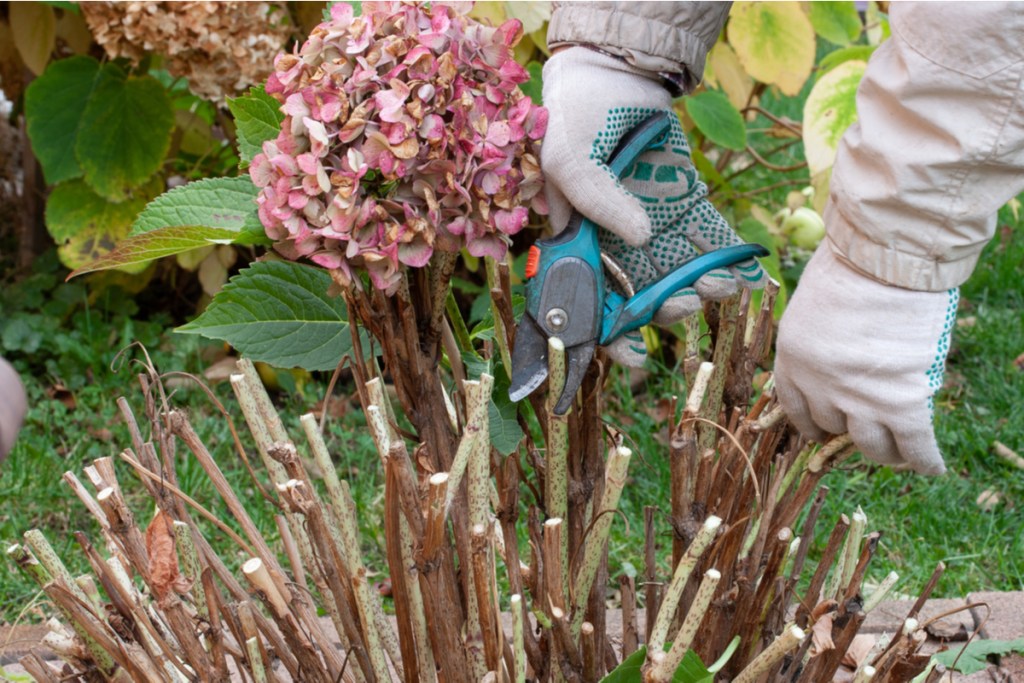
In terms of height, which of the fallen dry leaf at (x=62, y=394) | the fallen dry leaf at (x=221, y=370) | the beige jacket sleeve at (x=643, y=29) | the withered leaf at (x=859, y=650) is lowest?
the fallen dry leaf at (x=62, y=394)

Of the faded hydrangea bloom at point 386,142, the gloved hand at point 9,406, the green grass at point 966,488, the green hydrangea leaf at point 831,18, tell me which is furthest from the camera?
the green hydrangea leaf at point 831,18

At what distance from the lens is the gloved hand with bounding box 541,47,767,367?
1.01 metres

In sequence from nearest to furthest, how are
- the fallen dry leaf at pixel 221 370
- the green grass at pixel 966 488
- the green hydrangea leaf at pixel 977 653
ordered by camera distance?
the green hydrangea leaf at pixel 977 653, the green grass at pixel 966 488, the fallen dry leaf at pixel 221 370

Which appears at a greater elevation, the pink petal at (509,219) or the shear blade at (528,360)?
the pink petal at (509,219)

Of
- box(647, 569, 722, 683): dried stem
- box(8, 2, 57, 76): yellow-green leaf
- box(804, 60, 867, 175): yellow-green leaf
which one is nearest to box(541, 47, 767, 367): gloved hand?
box(647, 569, 722, 683): dried stem

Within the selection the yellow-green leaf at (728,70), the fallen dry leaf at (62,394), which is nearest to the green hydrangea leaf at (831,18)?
the yellow-green leaf at (728,70)

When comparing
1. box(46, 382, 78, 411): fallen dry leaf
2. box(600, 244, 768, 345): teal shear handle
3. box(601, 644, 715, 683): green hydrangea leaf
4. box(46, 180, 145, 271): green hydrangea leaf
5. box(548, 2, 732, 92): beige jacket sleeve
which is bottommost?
box(46, 382, 78, 411): fallen dry leaf

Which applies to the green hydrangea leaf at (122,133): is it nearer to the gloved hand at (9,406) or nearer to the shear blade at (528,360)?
the shear blade at (528,360)

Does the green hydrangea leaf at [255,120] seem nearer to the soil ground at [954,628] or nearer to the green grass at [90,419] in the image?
the soil ground at [954,628]

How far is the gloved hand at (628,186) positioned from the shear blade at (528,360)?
93 mm

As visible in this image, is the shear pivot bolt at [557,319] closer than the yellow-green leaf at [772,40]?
Yes

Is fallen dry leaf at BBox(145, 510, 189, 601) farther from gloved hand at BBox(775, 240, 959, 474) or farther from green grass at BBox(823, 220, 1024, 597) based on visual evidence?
green grass at BBox(823, 220, 1024, 597)

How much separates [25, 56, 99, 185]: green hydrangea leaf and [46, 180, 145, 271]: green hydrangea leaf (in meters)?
0.07

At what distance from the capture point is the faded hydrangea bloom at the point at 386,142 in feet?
2.85
